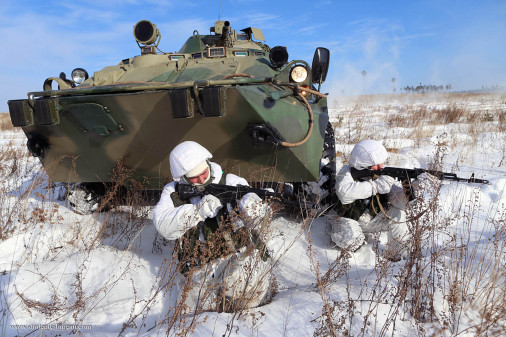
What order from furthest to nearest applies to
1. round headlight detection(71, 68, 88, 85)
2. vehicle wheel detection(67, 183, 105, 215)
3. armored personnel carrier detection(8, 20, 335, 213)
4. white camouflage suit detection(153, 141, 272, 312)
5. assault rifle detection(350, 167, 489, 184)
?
1. vehicle wheel detection(67, 183, 105, 215)
2. round headlight detection(71, 68, 88, 85)
3. assault rifle detection(350, 167, 489, 184)
4. armored personnel carrier detection(8, 20, 335, 213)
5. white camouflage suit detection(153, 141, 272, 312)

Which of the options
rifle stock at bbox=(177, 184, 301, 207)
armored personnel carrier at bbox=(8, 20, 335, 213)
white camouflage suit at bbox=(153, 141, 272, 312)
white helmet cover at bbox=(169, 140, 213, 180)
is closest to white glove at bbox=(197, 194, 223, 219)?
white camouflage suit at bbox=(153, 141, 272, 312)

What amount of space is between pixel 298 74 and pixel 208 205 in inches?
69.4

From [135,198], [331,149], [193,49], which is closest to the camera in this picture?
[135,198]

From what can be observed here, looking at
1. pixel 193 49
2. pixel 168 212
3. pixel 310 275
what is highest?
pixel 193 49

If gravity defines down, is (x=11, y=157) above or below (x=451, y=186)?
above

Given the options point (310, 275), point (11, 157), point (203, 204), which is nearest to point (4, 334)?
point (203, 204)

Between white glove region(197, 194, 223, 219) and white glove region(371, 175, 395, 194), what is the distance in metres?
1.68

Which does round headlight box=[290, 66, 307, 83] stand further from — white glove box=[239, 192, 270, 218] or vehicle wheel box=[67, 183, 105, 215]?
vehicle wheel box=[67, 183, 105, 215]

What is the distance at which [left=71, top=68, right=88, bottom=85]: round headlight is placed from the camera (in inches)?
171

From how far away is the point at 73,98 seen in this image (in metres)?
3.10

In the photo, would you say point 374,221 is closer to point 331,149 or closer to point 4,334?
point 331,149

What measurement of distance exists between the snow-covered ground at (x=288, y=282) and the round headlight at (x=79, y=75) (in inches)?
63.7

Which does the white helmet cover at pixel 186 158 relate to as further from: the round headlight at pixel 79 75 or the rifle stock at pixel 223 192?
the round headlight at pixel 79 75

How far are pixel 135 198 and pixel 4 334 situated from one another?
6.83 feet
